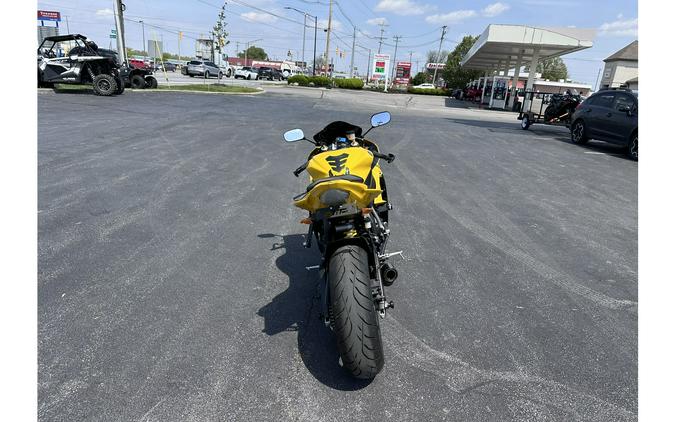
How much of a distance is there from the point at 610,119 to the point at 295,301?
12.5 meters

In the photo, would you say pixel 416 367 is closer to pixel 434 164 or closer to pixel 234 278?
pixel 234 278

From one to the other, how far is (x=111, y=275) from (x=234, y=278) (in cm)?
116

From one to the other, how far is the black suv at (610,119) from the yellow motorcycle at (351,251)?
1121 cm

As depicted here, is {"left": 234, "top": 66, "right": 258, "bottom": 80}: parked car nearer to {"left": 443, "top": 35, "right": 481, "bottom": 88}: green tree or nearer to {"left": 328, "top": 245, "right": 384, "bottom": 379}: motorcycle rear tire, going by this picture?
{"left": 443, "top": 35, "right": 481, "bottom": 88}: green tree

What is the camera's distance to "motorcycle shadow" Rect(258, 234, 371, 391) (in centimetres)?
261

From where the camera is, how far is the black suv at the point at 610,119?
11.0m

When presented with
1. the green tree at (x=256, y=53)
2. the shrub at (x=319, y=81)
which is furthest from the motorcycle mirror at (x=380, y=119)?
the green tree at (x=256, y=53)

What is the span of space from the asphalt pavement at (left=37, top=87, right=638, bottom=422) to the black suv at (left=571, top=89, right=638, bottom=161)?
4915mm

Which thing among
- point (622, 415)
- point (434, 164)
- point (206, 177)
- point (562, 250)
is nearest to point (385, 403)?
point (622, 415)

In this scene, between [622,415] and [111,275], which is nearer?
[622,415]

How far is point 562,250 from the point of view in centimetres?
475

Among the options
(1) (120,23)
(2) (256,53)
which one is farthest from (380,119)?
(2) (256,53)

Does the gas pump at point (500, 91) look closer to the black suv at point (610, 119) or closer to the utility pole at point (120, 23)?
the black suv at point (610, 119)

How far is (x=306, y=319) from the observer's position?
3182 millimetres
